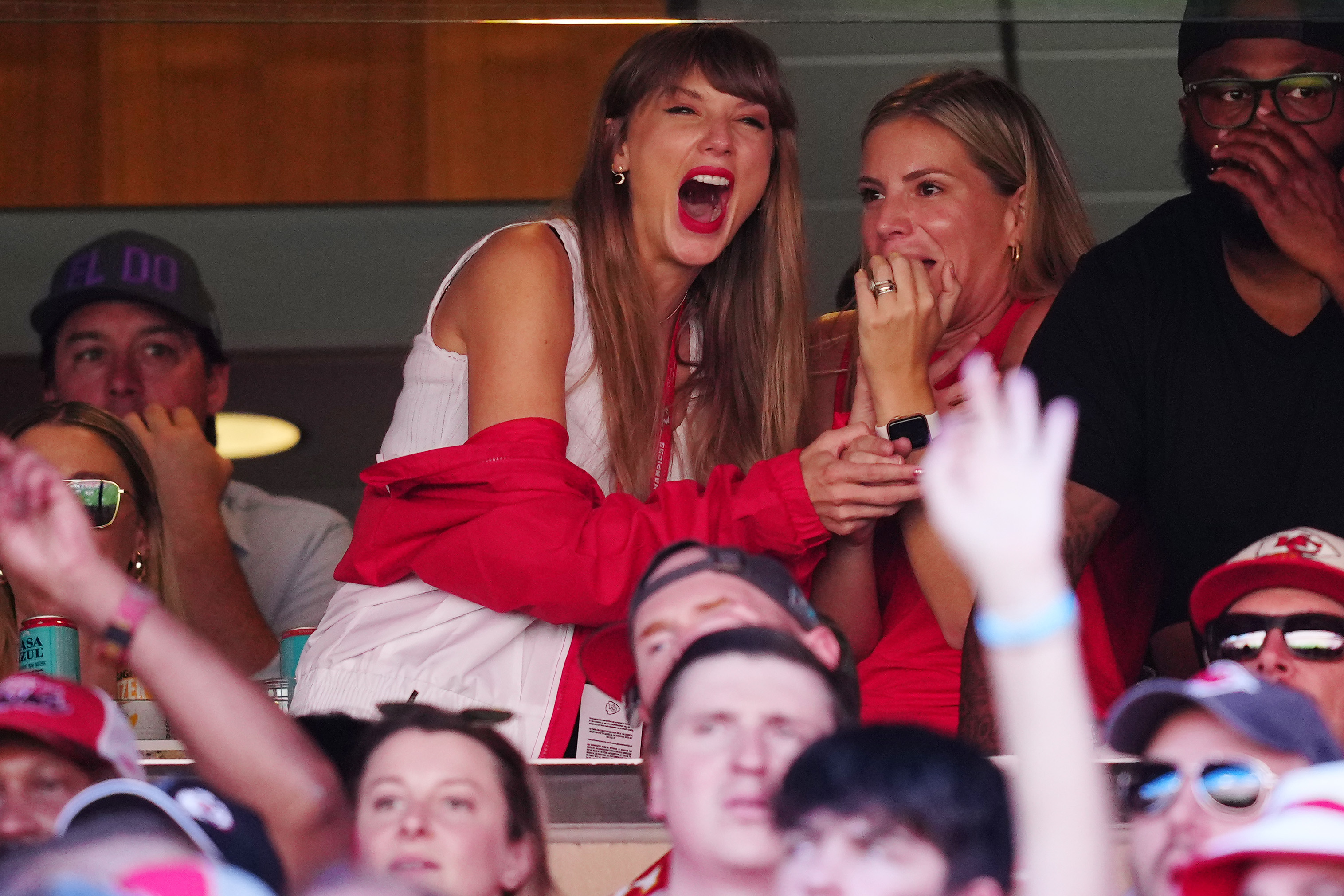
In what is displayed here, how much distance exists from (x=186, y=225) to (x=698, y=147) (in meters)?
2.18

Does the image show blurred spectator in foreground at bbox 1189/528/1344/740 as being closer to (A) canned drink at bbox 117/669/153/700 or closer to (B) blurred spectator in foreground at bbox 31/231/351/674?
(A) canned drink at bbox 117/669/153/700

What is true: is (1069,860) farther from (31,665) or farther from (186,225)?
(186,225)

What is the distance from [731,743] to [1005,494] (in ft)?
1.18

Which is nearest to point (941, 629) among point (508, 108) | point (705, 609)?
point (705, 609)

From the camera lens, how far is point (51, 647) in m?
2.33

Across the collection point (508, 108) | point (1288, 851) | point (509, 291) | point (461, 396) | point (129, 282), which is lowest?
point (1288, 851)

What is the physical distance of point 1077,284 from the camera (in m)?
2.42

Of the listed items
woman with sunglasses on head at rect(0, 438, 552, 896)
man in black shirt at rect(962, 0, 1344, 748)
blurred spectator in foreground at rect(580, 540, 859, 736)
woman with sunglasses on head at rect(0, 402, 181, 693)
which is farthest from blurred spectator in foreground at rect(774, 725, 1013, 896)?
woman with sunglasses on head at rect(0, 402, 181, 693)

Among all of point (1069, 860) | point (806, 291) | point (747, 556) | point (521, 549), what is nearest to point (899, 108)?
point (806, 291)

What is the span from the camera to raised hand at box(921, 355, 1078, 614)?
1126mm

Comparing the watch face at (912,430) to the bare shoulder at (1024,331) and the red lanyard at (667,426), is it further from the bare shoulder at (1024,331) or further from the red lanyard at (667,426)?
the red lanyard at (667,426)

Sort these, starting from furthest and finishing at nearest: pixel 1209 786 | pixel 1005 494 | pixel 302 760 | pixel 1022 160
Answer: pixel 1022 160 < pixel 302 760 < pixel 1209 786 < pixel 1005 494

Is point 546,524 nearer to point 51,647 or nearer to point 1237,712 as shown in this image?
point 51,647

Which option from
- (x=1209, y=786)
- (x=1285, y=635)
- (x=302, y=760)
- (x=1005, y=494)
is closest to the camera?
(x=1005, y=494)
